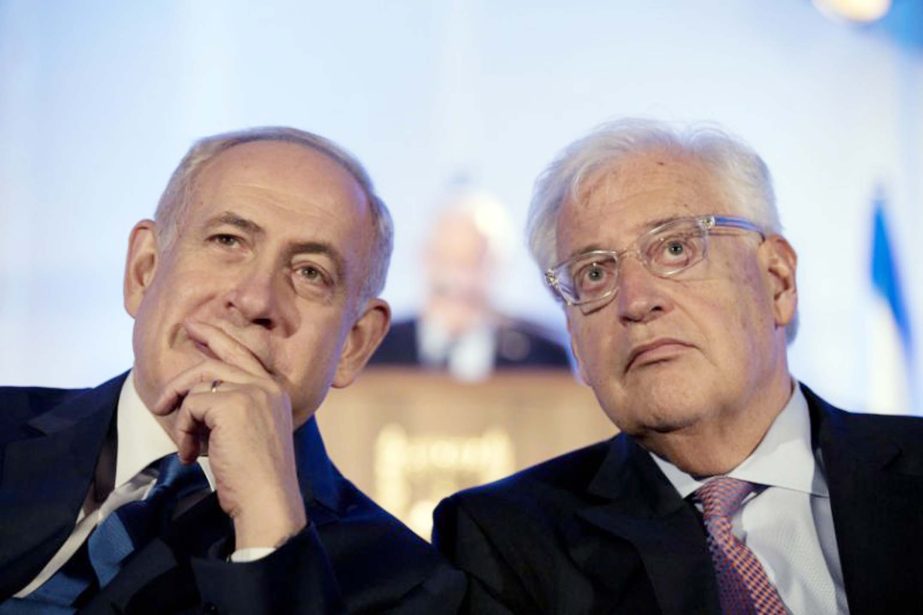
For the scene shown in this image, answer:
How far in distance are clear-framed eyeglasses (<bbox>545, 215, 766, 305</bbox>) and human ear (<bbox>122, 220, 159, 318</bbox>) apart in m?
0.83

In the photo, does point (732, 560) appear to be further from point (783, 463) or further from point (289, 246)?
point (289, 246)

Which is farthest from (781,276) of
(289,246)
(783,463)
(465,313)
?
(465,313)

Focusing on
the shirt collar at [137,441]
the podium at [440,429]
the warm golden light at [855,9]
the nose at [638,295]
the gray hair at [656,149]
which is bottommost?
the podium at [440,429]

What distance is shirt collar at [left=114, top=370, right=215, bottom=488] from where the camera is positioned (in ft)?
6.16

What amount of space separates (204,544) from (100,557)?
0.16 meters

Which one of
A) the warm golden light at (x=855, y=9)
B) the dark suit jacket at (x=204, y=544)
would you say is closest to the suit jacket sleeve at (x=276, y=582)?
the dark suit jacket at (x=204, y=544)

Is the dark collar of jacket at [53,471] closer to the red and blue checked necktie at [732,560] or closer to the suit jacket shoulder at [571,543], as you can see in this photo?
the suit jacket shoulder at [571,543]

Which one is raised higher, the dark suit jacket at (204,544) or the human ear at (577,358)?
the human ear at (577,358)

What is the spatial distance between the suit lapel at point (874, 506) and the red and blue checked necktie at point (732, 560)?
0.46 ft

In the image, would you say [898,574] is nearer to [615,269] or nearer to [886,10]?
[615,269]

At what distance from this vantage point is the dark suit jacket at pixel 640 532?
183 centimetres

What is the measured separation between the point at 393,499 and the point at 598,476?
232cm

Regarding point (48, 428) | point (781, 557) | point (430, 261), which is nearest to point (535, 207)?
point (781, 557)

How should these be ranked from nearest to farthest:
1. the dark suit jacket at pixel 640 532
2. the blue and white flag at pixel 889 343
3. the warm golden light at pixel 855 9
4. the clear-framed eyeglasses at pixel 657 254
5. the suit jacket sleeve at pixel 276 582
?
the suit jacket sleeve at pixel 276 582, the dark suit jacket at pixel 640 532, the clear-framed eyeglasses at pixel 657 254, the blue and white flag at pixel 889 343, the warm golden light at pixel 855 9
